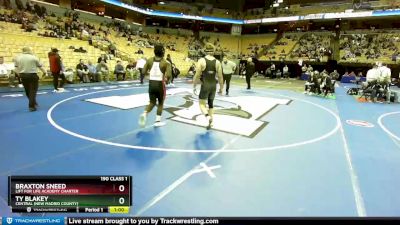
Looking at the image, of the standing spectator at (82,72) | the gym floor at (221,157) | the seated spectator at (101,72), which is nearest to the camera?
the gym floor at (221,157)

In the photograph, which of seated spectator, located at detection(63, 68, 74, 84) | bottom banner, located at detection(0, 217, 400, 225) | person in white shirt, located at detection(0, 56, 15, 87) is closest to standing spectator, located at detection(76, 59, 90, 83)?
seated spectator, located at detection(63, 68, 74, 84)

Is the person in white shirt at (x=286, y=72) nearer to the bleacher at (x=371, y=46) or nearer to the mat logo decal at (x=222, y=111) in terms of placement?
the bleacher at (x=371, y=46)

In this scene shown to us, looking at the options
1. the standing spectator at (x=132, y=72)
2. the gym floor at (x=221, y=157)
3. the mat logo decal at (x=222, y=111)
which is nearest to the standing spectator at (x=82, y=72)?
the standing spectator at (x=132, y=72)

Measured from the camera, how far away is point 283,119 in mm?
8258

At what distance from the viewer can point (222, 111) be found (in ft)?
29.6

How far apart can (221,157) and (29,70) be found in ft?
19.2

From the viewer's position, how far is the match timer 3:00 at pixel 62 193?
2188 mm

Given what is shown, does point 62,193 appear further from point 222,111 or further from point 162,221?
point 222,111

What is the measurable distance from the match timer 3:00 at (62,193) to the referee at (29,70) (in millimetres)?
6255

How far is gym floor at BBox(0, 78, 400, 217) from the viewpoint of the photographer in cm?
347

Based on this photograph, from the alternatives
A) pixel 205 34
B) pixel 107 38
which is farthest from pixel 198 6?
pixel 107 38

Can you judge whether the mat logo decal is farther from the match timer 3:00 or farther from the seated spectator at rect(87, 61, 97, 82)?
the seated spectator at rect(87, 61, 97, 82)

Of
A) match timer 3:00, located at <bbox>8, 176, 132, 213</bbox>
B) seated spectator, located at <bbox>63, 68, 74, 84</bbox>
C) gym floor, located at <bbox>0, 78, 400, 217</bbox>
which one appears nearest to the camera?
match timer 3:00, located at <bbox>8, 176, 132, 213</bbox>

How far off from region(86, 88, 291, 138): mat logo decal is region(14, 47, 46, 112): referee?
6.91ft
